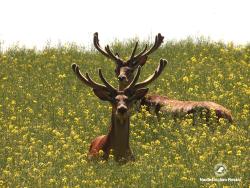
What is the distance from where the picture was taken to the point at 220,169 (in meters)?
16.2

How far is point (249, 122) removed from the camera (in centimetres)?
2086

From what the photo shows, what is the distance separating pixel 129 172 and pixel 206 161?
125 cm

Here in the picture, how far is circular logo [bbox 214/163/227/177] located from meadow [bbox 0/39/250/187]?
0.08 metres

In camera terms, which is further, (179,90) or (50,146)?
(179,90)

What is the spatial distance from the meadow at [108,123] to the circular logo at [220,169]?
0.25 ft

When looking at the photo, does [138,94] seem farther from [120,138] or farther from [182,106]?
[182,106]

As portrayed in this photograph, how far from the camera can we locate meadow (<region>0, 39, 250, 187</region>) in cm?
1631

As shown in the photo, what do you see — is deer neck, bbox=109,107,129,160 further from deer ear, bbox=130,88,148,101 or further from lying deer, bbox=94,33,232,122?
lying deer, bbox=94,33,232,122

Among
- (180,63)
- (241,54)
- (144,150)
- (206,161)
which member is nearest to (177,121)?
(144,150)

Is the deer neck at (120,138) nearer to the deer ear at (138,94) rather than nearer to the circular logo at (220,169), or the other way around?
the deer ear at (138,94)

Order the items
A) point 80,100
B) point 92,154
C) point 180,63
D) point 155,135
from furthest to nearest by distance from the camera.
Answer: point 180,63, point 80,100, point 155,135, point 92,154

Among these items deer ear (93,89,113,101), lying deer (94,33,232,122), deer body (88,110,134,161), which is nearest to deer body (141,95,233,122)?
lying deer (94,33,232,122)

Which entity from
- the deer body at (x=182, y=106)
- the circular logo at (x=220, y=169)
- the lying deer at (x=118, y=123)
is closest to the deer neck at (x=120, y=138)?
the lying deer at (x=118, y=123)

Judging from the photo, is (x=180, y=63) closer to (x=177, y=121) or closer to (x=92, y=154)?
(x=177, y=121)
